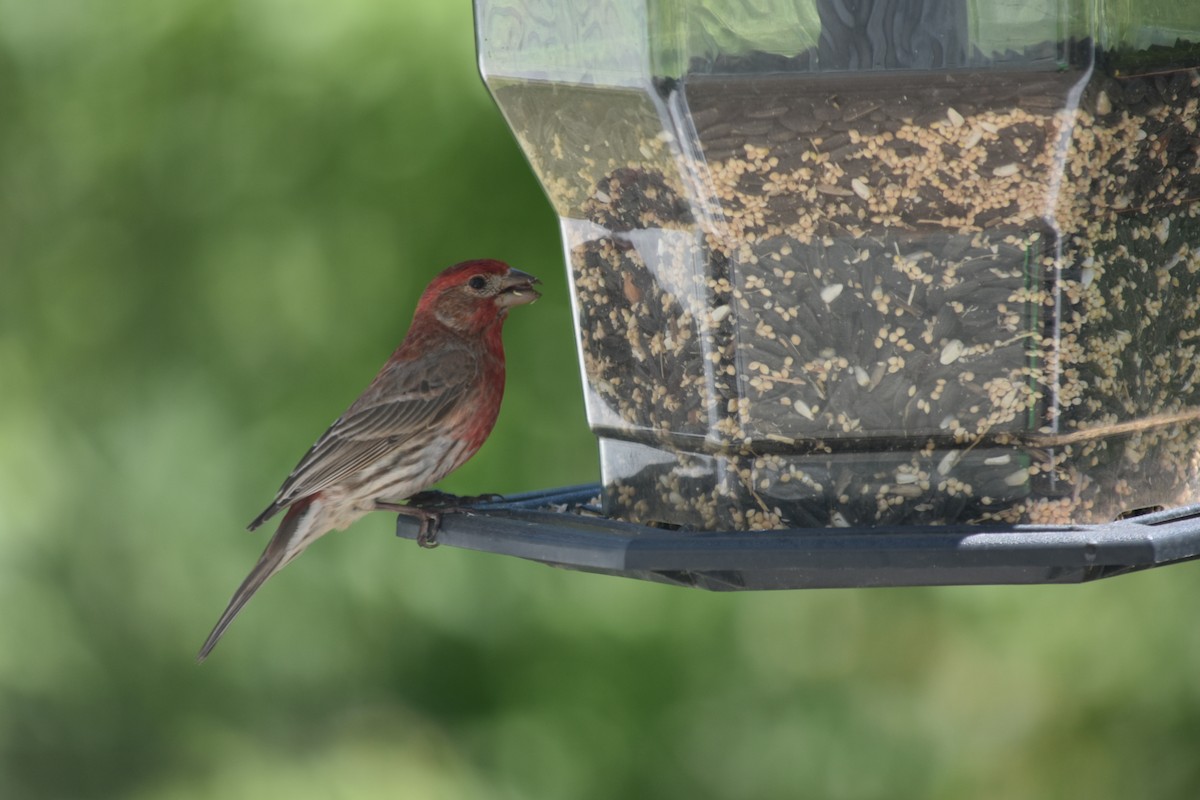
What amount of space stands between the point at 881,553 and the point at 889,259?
650mm

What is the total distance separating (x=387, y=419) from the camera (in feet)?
15.4

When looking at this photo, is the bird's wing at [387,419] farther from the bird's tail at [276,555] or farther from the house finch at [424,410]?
the bird's tail at [276,555]

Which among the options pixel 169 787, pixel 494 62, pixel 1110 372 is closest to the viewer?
pixel 1110 372

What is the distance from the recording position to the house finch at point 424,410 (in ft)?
15.3

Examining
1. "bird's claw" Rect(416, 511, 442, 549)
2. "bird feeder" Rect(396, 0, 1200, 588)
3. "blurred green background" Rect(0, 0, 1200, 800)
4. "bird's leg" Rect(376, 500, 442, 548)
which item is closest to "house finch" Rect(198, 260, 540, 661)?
"blurred green background" Rect(0, 0, 1200, 800)

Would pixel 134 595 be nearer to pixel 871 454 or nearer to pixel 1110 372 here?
pixel 871 454

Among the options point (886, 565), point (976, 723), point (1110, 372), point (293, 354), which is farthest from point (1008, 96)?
point (976, 723)

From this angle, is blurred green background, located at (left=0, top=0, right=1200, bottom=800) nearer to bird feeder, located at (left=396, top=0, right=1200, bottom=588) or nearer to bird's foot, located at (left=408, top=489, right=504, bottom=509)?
bird's foot, located at (left=408, top=489, right=504, bottom=509)

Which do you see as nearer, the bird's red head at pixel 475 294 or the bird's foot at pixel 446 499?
the bird's foot at pixel 446 499

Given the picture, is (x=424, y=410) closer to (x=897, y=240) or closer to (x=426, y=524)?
(x=426, y=524)

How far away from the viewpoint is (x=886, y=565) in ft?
8.76

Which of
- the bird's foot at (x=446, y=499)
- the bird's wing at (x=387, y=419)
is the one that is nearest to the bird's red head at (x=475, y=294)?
the bird's wing at (x=387, y=419)

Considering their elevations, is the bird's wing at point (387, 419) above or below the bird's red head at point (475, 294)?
below

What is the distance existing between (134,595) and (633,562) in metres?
3.24
